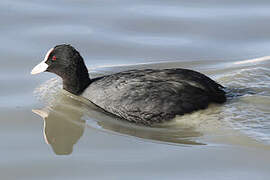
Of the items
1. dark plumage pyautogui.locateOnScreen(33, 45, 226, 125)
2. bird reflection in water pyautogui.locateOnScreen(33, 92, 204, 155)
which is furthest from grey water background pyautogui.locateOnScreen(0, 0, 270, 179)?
dark plumage pyautogui.locateOnScreen(33, 45, 226, 125)

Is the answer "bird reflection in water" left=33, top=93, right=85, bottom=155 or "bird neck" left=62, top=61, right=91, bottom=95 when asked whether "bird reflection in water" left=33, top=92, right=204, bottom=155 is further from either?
"bird neck" left=62, top=61, right=91, bottom=95

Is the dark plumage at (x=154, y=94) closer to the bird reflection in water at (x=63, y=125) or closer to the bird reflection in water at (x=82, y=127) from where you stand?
the bird reflection in water at (x=82, y=127)

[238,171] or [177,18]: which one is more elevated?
[177,18]

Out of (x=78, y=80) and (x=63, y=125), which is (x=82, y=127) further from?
(x=78, y=80)

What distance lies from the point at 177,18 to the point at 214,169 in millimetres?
4638

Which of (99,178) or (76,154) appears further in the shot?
(76,154)

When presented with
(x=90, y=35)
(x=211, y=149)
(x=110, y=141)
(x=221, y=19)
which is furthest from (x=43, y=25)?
(x=211, y=149)

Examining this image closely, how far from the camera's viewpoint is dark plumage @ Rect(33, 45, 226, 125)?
260 inches

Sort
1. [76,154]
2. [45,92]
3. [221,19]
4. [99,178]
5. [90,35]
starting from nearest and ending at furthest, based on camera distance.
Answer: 1. [99,178]
2. [76,154]
3. [45,92]
4. [90,35]
5. [221,19]

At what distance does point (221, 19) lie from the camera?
31.6 feet

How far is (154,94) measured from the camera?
6633mm

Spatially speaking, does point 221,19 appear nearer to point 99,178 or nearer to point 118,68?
point 118,68

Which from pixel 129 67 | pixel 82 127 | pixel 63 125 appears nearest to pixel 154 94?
pixel 82 127

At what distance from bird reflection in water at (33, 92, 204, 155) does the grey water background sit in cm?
1
